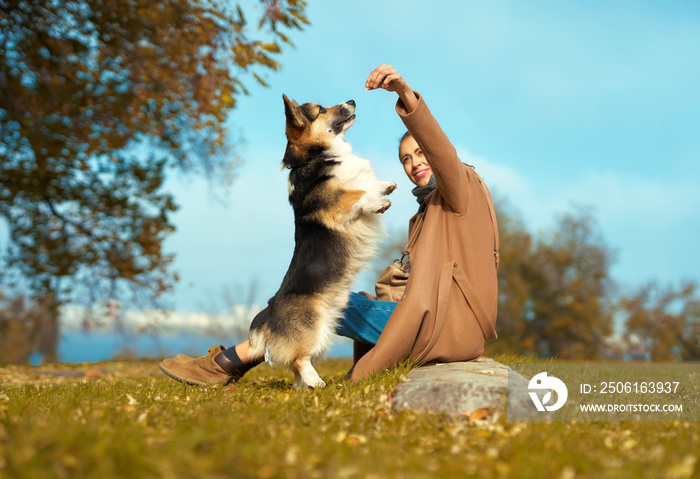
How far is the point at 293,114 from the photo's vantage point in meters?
4.36

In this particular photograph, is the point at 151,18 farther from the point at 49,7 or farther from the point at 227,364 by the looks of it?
the point at 227,364

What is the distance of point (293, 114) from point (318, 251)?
48.6 inches

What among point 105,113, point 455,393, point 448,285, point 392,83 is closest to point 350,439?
point 455,393

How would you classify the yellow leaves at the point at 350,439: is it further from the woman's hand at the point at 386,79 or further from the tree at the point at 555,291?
the tree at the point at 555,291

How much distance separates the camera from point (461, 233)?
3793 millimetres

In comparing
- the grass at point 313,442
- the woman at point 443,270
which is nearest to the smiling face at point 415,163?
the woman at point 443,270

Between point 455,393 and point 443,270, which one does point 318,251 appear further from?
point 455,393

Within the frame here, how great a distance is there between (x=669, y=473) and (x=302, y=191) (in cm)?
309

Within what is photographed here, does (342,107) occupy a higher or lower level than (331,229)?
higher

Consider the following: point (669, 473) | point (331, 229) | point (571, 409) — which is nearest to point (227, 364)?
point (331, 229)

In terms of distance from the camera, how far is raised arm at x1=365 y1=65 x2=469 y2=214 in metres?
3.38

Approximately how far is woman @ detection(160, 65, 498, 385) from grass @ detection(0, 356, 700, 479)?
34 centimetres

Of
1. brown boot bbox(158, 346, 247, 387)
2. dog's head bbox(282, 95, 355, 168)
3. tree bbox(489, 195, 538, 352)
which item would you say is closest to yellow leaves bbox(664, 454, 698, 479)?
dog's head bbox(282, 95, 355, 168)

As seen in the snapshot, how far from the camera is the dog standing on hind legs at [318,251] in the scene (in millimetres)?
3910
